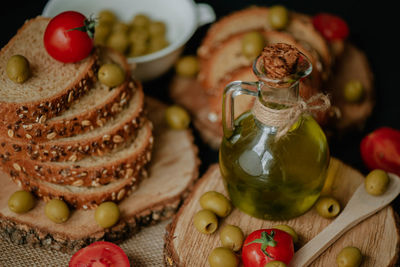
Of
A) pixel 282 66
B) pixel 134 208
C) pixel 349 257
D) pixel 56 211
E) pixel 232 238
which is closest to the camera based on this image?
pixel 282 66

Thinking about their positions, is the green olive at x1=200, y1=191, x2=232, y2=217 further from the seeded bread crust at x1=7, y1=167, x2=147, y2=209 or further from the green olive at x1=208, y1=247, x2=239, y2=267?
the seeded bread crust at x1=7, y1=167, x2=147, y2=209

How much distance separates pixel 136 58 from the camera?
319 cm

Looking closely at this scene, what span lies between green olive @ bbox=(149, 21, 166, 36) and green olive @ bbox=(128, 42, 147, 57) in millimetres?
154

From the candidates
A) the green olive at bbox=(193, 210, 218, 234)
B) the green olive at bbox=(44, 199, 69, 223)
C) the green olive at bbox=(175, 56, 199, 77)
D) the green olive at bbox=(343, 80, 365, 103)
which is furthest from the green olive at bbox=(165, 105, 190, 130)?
the green olive at bbox=(343, 80, 365, 103)

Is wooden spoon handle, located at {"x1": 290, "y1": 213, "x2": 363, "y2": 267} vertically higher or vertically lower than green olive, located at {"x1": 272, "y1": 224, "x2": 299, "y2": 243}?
lower

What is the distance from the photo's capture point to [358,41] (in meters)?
4.00

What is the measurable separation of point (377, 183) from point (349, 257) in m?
0.49

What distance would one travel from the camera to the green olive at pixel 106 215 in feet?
8.10

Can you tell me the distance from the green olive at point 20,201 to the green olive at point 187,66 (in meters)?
1.50

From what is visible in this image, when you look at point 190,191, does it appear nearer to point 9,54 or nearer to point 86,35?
point 86,35

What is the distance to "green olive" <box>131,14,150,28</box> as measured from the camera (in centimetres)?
350

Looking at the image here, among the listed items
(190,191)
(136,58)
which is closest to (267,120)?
(190,191)

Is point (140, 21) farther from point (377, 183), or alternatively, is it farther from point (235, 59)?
point (377, 183)

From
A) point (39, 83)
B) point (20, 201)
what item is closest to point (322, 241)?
point (20, 201)
